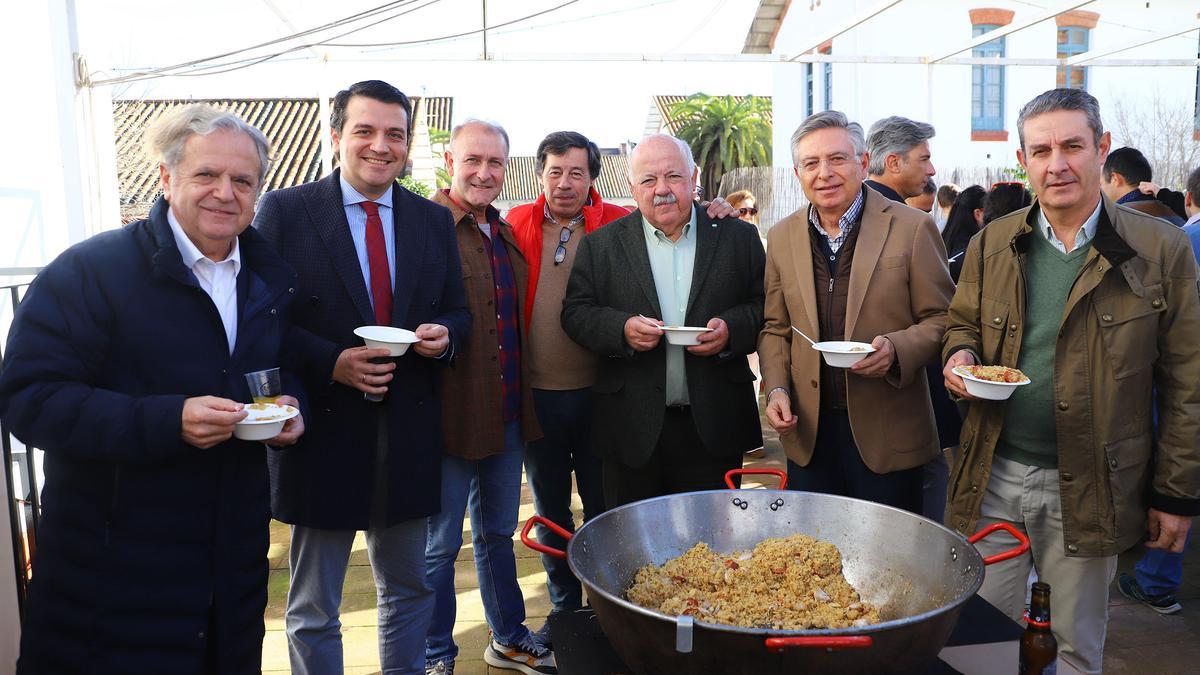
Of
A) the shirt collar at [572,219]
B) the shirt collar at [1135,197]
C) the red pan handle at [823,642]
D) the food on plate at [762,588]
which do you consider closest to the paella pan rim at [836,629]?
the red pan handle at [823,642]

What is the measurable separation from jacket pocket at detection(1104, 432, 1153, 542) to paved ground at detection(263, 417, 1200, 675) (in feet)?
4.62

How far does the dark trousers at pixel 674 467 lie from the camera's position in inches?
118

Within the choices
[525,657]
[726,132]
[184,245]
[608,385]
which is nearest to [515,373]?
[608,385]

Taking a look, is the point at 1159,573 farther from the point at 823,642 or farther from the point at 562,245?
the point at 823,642

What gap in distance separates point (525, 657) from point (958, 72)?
18.4m

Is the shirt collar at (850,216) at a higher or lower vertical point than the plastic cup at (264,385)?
higher

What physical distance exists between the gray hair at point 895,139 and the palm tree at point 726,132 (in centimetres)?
3309

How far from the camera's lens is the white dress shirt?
194 cm

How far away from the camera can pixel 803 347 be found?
274cm

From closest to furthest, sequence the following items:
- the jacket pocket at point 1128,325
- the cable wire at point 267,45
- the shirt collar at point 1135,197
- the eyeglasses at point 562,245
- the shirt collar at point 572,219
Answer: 1. the jacket pocket at point 1128,325
2. the eyeglasses at point 562,245
3. the shirt collar at point 572,219
4. the shirt collar at point 1135,197
5. the cable wire at point 267,45

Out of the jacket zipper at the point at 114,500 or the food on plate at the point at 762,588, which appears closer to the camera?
the food on plate at the point at 762,588

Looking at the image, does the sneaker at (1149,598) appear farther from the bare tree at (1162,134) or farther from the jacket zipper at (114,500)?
the bare tree at (1162,134)

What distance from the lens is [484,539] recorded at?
3.19 meters

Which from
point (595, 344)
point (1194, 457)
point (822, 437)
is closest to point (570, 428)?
point (595, 344)
